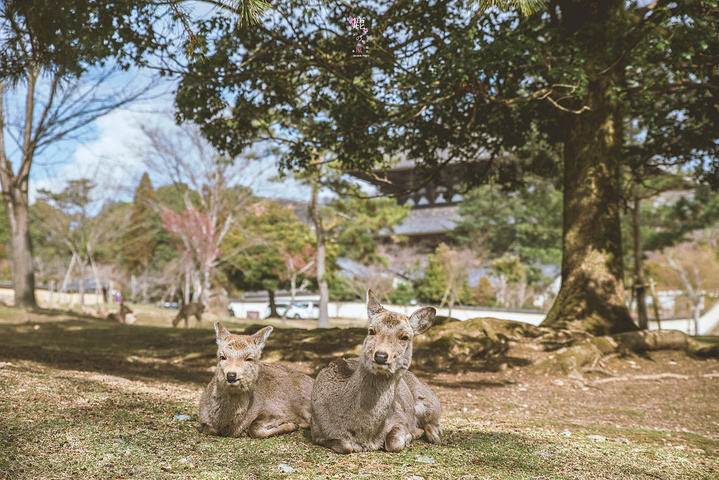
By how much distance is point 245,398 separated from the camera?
4.27 meters

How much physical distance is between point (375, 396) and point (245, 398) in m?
1.00

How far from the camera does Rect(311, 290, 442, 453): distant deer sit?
382 centimetres

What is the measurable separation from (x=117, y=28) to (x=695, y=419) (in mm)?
9438

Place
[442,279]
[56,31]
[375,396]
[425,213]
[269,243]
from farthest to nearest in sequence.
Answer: [425,213], [442,279], [269,243], [56,31], [375,396]

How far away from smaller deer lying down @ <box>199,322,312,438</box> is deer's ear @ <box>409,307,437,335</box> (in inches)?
42.8

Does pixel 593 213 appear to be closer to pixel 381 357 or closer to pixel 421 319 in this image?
pixel 421 319

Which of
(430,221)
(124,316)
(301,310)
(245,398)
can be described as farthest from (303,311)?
(245,398)

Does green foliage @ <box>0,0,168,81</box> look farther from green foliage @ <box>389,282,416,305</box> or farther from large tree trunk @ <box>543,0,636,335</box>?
green foliage @ <box>389,282,416,305</box>

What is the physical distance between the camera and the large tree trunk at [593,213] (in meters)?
10.7

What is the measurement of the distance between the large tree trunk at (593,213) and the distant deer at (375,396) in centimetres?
724

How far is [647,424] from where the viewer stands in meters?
6.72

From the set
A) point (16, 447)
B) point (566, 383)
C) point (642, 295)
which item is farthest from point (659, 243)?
point (16, 447)

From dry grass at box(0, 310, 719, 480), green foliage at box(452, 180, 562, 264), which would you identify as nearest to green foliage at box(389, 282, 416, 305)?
green foliage at box(452, 180, 562, 264)

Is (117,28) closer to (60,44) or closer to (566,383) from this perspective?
(60,44)
